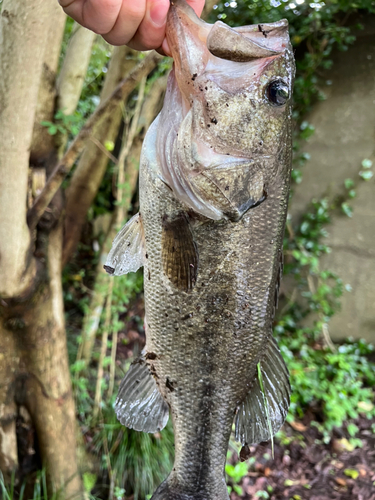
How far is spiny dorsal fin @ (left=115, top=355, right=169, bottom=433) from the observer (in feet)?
3.79

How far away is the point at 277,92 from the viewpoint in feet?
2.93

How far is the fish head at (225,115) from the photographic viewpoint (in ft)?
2.79

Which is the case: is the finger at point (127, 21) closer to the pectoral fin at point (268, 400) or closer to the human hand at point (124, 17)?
the human hand at point (124, 17)

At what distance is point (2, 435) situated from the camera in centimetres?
165

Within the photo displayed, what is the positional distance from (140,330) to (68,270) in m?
0.90

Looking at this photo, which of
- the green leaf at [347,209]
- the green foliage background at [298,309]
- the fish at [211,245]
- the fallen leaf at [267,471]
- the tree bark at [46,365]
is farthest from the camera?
the green leaf at [347,209]

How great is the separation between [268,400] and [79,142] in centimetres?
121

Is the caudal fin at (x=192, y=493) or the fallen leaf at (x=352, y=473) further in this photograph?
the fallen leaf at (x=352, y=473)

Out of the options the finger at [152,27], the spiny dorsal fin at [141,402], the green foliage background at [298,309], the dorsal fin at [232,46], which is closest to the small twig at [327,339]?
the green foliage background at [298,309]

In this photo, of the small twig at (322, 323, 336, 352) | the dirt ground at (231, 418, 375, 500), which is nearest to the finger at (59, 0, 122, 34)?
the dirt ground at (231, 418, 375, 500)

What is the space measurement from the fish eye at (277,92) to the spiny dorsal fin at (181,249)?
39cm

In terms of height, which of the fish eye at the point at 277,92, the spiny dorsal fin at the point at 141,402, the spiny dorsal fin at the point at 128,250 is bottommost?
the spiny dorsal fin at the point at 141,402

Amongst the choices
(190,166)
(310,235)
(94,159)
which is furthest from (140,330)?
(190,166)

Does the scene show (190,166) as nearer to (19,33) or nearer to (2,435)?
(19,33)
